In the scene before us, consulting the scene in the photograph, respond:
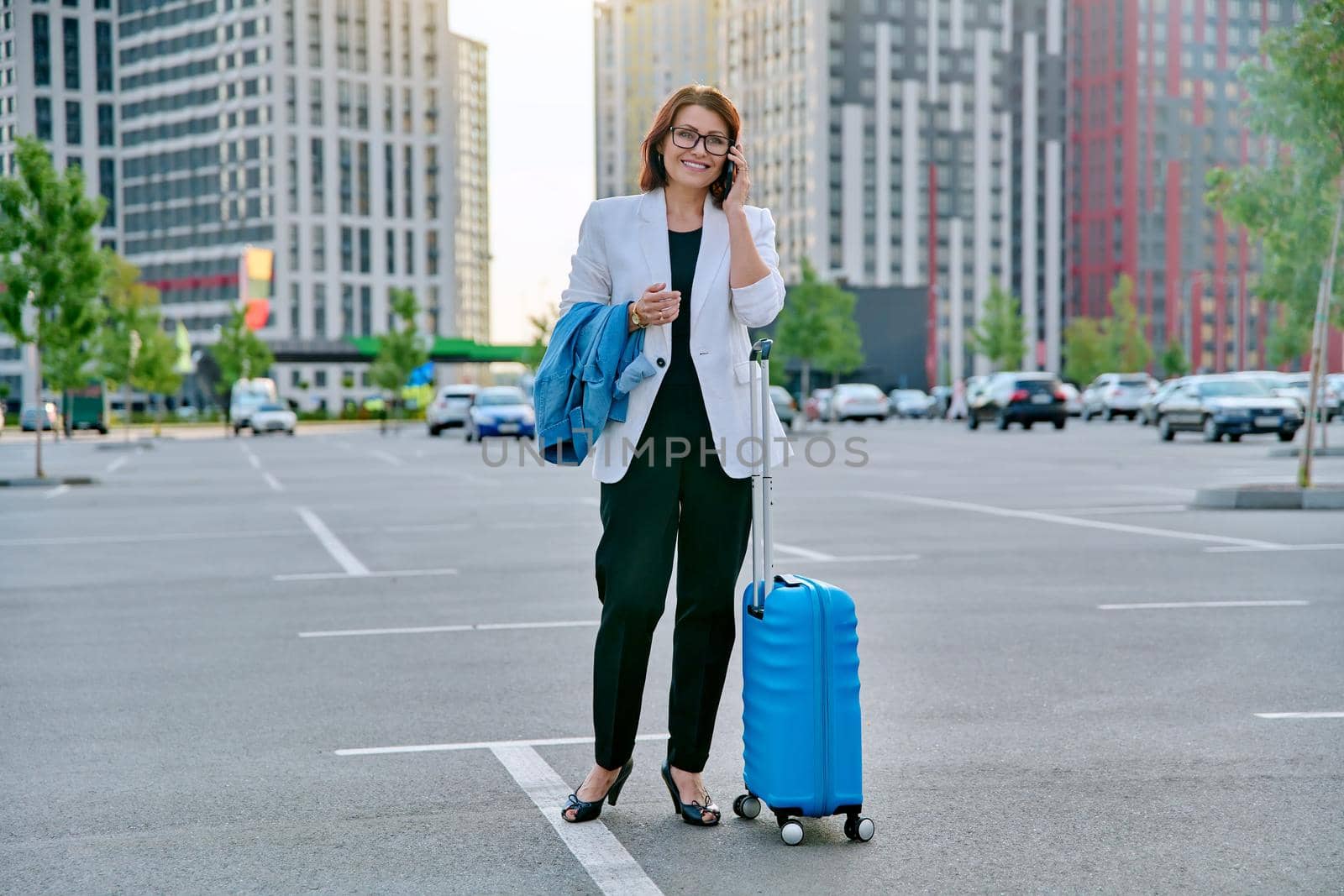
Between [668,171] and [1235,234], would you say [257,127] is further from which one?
[668,171]

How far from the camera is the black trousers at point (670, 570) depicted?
4.30m

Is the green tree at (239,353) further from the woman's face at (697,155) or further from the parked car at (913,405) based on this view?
the woman's face at (697,155)

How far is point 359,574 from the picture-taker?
1123 centimetres

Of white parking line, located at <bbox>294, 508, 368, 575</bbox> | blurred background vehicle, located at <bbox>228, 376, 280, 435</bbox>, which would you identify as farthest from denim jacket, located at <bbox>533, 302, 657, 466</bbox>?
blurred background vehicle, located at <bbox>228, 376, 280, 435</bbox>

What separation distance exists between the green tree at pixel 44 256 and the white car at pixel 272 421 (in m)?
32.2

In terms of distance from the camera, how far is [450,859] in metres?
4.02

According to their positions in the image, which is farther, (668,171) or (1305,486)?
(1305,486)

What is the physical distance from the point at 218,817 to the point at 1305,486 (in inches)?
545

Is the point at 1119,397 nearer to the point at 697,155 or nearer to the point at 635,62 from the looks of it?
the point at 697,155

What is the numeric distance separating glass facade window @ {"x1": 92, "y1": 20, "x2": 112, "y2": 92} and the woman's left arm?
20731 millimetres

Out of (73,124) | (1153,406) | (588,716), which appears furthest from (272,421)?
(588,716)

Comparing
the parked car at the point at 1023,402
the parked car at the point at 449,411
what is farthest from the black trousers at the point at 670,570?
the parked car at the point at 449,411

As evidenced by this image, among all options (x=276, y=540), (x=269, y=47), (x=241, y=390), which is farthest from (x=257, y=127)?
(x=276, y=540)

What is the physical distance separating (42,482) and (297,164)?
118781 millimetres
